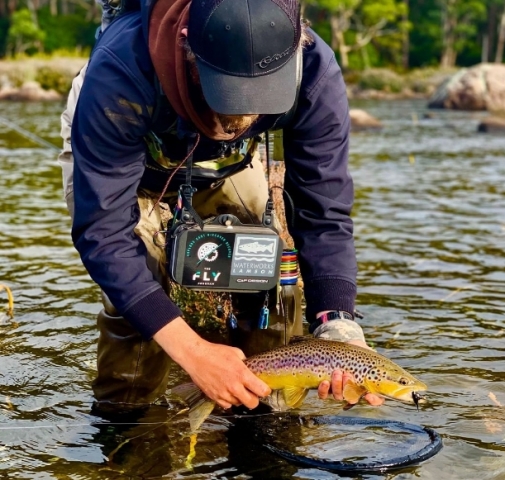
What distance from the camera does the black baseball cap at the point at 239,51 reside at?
3047mm

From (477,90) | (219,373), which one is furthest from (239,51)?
(477,90)

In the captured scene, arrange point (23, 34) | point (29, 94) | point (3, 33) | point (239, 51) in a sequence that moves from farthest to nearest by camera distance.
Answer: point (3, 33)
point (23, 34)
point (29, 94)
point (239, 51)

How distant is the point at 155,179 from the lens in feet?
12.9

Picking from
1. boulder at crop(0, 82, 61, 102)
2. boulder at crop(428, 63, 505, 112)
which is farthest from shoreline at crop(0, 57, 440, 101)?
boulder at crop(428, 63, 505, 112)

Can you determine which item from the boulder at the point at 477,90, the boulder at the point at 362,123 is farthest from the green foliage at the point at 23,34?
the boulder at the point at 362,123

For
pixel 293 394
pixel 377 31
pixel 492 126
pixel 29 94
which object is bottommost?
pixel 492 126

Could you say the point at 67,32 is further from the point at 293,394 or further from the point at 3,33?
the point at 293,394

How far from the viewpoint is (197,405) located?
3441 mm

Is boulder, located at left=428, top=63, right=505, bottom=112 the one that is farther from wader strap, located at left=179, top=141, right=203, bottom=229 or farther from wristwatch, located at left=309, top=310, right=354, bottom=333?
wader strap, located at left=179, top=141, right=203, bottom=229

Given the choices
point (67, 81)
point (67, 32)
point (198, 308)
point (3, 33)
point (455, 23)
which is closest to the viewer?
point (198, 308)

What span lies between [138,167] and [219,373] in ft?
2.68

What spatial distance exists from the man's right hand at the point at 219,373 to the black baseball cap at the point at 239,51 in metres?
0.83

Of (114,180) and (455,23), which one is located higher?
(455,23)

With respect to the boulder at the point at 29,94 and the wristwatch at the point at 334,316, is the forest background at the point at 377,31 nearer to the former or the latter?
the boulder at the point at 29,94
